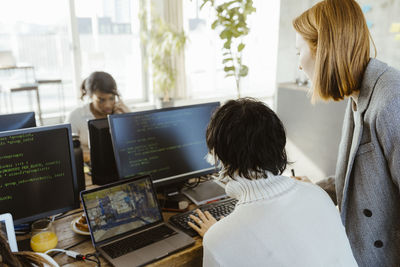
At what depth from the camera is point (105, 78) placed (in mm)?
2480

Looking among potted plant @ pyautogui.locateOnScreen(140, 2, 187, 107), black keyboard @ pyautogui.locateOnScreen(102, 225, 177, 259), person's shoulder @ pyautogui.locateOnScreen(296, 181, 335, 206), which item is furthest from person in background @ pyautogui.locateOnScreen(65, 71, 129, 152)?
potted plant @ pyautogui.locateOnScreen(140, 2, 187, 107)

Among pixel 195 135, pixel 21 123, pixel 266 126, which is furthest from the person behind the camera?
pixel 195 135

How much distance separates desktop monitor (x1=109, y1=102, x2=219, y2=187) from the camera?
56.8 inches

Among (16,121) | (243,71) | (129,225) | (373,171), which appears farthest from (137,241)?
(243,71)

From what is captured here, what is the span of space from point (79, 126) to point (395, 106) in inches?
91.5

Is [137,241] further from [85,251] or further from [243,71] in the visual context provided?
[243,71]

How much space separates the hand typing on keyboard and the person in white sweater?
1.00 ft

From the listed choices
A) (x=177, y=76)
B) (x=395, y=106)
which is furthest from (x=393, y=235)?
(x=177, y=76)

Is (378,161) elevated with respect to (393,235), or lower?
elevated

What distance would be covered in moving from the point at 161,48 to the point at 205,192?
3.02 meters

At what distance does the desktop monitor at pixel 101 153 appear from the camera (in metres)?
1.56

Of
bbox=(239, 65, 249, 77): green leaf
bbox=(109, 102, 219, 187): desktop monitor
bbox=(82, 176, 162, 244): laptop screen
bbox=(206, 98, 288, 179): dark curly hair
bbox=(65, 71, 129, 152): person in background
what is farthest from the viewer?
bbox=(239, 65, 249, 77): green leaf

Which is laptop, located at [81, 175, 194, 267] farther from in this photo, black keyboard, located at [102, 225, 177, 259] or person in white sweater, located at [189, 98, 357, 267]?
person in white sweater, located at [189, 98, 357, 267]

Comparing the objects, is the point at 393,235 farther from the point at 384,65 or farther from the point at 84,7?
the point at 84,7
